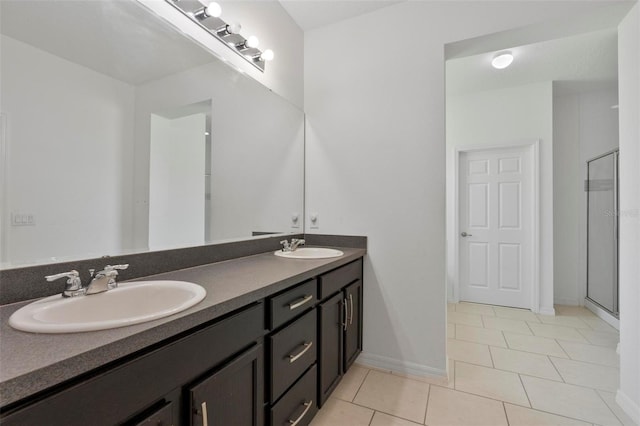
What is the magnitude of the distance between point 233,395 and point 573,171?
440cm

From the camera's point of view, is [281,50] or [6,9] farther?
[281,50]

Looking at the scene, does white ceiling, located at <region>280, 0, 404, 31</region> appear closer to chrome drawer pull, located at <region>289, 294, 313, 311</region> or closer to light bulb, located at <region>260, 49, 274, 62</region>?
light bulb, located at <region>260, 49, 274, 62</region>

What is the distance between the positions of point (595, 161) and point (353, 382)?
3.62 meters

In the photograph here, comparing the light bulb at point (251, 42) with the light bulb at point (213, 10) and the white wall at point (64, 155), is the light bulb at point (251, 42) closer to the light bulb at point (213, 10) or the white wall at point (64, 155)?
the light bulb at point (213, 10)

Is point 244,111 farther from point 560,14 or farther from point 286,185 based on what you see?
point 560,14

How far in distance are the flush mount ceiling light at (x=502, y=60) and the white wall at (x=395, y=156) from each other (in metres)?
1.06

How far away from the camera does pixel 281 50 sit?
2178mm

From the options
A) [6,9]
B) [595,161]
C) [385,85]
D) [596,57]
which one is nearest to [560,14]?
[385,85]

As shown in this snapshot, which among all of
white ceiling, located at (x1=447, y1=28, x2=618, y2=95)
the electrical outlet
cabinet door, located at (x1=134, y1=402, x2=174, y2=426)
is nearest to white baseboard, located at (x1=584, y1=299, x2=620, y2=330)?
white ceiling, located at (x1=447, y1=28, x2=618, y2=95)

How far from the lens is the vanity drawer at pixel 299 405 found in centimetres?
118

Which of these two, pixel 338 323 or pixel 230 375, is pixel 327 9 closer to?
pixel 338 323

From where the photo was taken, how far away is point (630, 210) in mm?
1626

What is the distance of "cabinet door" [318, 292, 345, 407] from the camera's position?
4.97 ft

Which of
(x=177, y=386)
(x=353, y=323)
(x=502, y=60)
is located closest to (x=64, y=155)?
(x=177, y=386)
